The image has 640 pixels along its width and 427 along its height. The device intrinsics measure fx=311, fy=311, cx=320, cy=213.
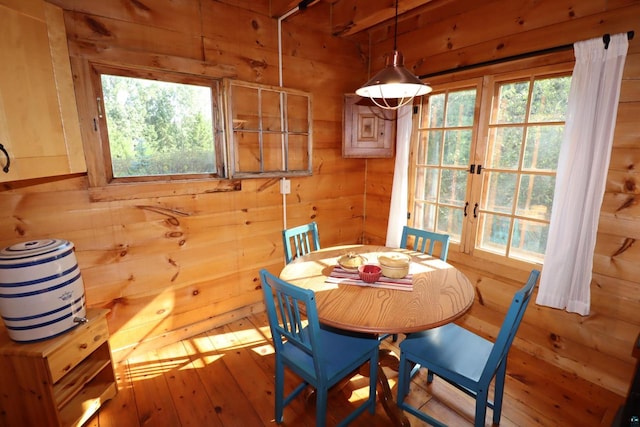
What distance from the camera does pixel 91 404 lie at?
1.74m

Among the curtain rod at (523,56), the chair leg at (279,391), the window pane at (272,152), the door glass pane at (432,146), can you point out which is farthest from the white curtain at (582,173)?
the window pane at (272,152)

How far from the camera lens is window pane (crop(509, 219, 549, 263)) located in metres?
2.21

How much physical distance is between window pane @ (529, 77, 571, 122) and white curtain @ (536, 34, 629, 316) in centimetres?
18

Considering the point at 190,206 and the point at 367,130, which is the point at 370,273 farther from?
the point at 367,130

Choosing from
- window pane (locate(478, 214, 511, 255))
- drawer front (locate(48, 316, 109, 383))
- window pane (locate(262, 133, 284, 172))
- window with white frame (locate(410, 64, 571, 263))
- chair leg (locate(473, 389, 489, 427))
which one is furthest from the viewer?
window pane (locate(262, 133, 284, 172))

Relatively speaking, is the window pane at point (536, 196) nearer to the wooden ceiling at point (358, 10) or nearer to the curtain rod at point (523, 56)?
the curtain rod at point (523, 56)

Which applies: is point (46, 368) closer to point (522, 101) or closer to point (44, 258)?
point (44, 258)

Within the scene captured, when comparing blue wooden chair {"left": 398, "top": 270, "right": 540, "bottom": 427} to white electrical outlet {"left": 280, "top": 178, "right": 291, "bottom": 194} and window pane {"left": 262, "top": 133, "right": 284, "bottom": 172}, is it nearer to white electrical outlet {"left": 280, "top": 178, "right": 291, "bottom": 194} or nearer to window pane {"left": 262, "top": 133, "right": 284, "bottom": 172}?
white electrical outlet {"left": 280, "top": 178, "right": 291, "bottom": 194}

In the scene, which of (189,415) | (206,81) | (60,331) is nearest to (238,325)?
(189,415)

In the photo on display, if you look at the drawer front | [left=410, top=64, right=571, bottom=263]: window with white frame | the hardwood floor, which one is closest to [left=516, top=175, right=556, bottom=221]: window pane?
[left=410, top=64, right=571, bottom=263]: window with white frame

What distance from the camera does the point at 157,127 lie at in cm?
218

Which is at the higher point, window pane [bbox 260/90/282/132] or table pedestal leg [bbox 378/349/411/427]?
window pane [bbox 260/90/282/132]

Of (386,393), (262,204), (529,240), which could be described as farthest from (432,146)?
(386,393)

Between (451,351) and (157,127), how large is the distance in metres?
2.31
